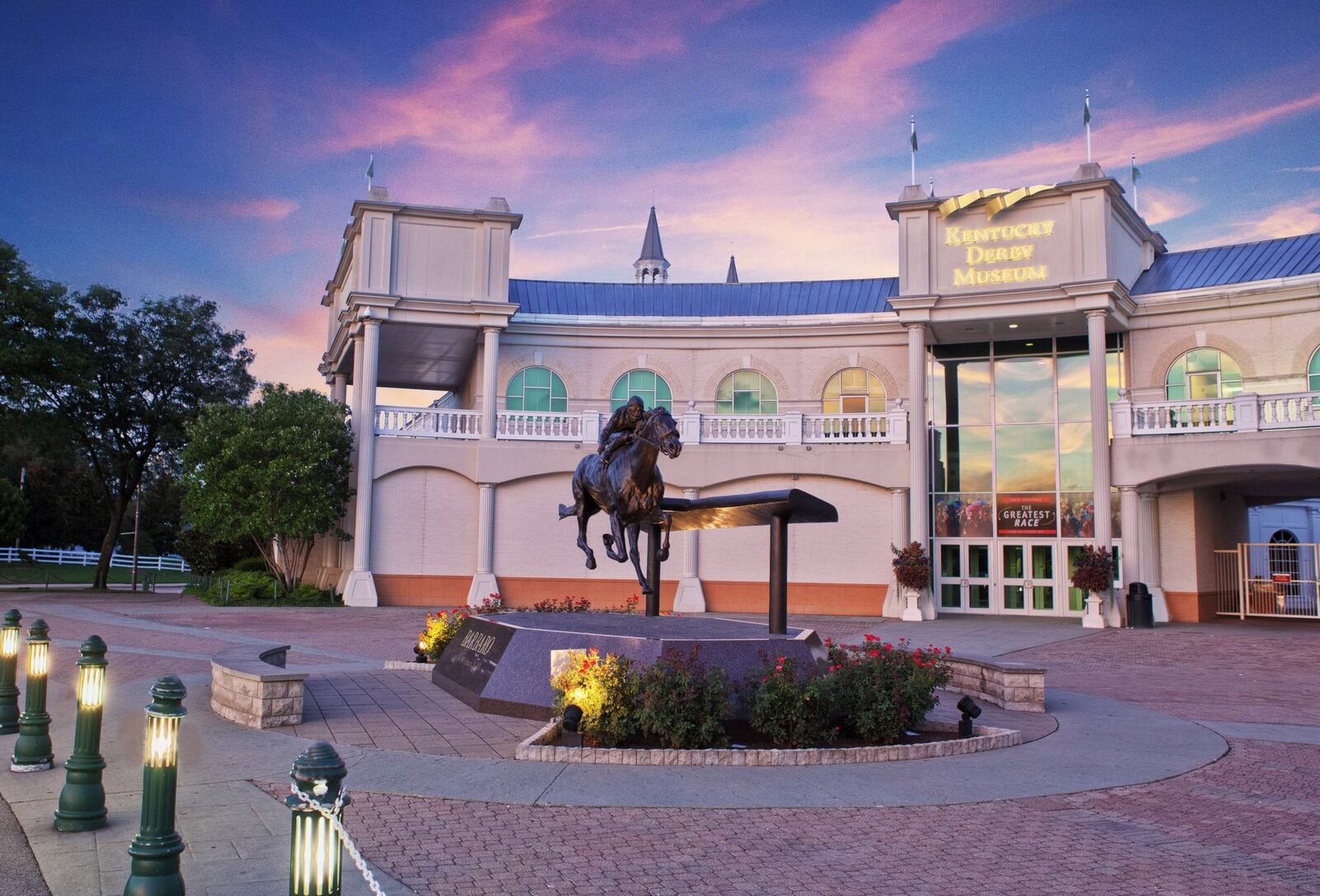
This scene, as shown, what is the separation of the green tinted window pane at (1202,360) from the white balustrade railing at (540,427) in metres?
16.9

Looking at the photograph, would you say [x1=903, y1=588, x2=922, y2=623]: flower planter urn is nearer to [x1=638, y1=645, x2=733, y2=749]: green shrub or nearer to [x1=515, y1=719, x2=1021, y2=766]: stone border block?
[x1=515, y1=719, x2=1021, y2=766]: stone border block

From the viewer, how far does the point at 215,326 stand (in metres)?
37.5

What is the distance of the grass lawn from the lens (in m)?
40.8

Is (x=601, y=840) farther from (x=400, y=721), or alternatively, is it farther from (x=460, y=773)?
(x=400, y=721)

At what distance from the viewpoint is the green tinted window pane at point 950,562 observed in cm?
3064

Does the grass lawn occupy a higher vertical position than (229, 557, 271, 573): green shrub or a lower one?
lower

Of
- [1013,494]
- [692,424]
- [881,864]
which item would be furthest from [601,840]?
[1013,494]

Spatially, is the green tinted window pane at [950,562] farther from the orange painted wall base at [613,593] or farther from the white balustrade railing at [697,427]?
the white balustrade railing at [697,427]

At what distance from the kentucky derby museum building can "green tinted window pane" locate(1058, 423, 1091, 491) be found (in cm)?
7

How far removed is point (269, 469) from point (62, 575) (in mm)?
A: 22850

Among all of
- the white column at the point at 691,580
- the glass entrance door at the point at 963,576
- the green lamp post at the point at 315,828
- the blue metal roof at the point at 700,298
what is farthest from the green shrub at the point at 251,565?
the green lamp post at the point at 315,828

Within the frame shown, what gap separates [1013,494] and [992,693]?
17.7 m

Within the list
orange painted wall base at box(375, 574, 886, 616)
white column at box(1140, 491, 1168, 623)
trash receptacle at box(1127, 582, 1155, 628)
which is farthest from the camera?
orange painted wall base at box(375, 574, 886, 616)

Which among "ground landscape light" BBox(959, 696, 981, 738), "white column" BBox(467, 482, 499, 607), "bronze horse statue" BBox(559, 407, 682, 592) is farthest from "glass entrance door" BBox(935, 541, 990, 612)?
"ground landscape light" BBox(959, 696, 981, 738)
